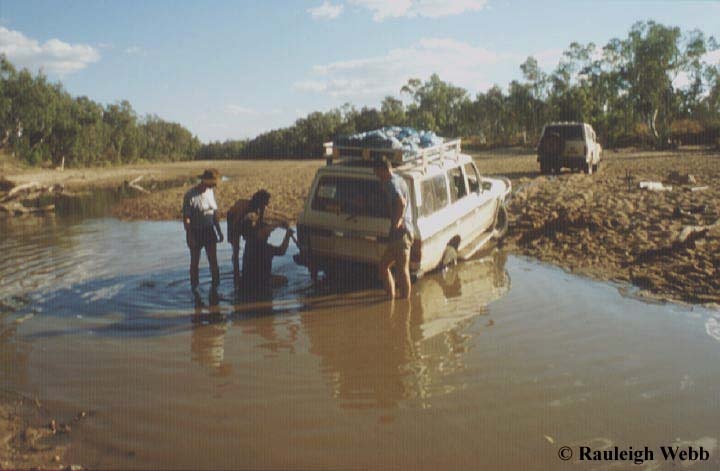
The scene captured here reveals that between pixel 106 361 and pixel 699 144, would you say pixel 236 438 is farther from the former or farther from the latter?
pixel 699 144

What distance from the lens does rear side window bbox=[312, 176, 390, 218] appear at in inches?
286

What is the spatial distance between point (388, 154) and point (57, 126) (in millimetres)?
44532

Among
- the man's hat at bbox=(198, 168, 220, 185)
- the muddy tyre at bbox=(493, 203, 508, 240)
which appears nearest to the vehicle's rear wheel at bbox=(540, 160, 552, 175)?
the muddy tyre at bbox=(493, 203, 508, 240)

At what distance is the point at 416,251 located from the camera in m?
7.19

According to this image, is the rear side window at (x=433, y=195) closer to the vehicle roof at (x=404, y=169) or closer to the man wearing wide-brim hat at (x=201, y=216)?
the vehicle roof at (x=404, y=169)

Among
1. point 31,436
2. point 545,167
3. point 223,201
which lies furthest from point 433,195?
point 545,167

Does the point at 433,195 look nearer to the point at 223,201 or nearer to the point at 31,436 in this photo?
the point at 31,436

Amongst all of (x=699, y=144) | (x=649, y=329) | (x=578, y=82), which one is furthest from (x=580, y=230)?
Result: (x=578, y=82)

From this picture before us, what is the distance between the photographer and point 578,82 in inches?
2106

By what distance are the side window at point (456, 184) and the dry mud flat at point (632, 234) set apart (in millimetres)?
1907

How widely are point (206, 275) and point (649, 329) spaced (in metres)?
6.20

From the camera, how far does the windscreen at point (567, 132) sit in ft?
66.9

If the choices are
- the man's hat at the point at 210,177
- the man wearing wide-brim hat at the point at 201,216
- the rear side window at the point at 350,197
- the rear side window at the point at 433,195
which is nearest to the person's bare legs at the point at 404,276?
the rear side window at the point at 350,197

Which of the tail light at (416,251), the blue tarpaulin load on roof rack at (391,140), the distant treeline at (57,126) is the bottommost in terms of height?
the tail light at (416,251)
